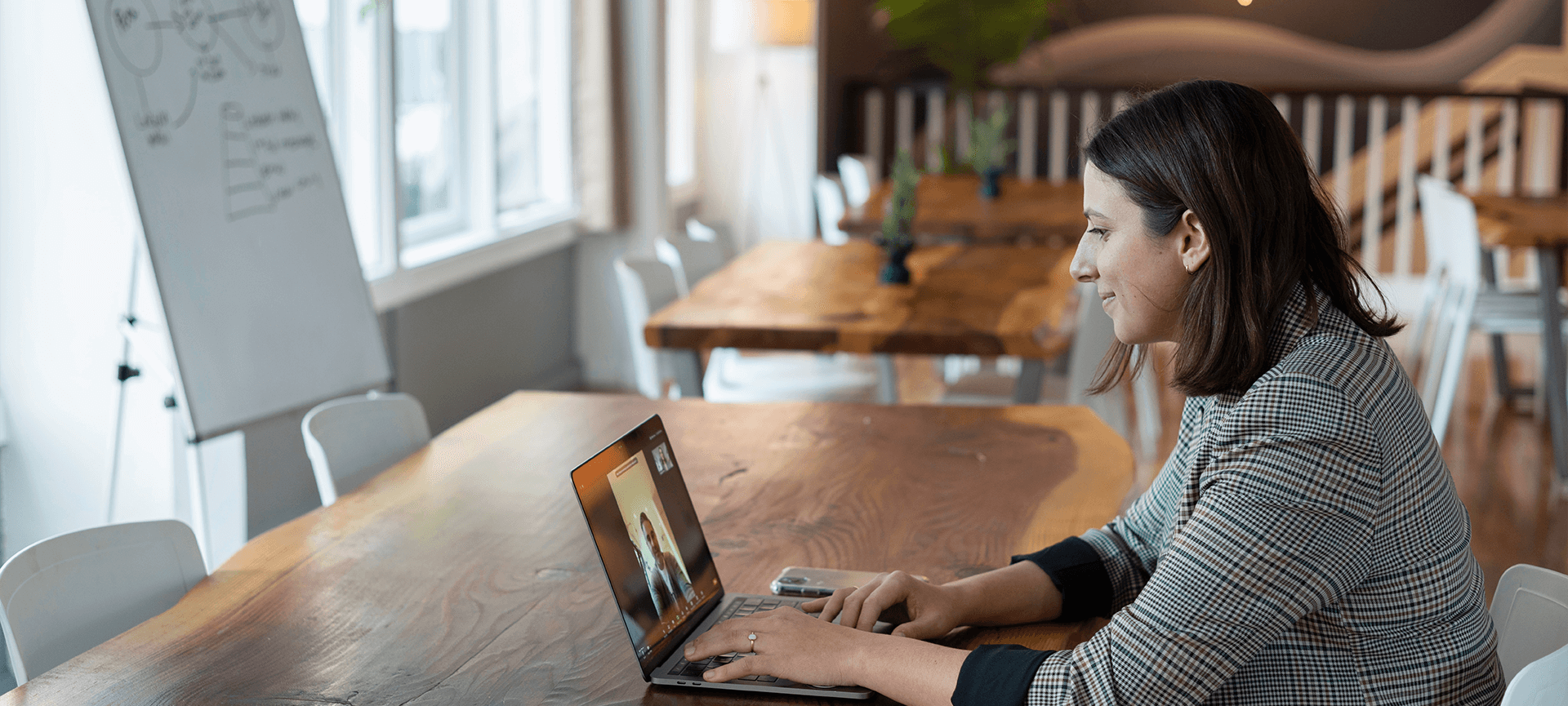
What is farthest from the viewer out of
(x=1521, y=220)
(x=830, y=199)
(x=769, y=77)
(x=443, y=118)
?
(x=769, y=77)

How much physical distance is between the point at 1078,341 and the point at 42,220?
2259 millimetres

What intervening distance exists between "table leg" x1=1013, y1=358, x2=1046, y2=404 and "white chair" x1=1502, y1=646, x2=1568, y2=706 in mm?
1869

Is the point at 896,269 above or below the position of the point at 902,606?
below

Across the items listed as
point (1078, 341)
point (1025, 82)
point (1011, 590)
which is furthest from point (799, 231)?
point (1011, 590)

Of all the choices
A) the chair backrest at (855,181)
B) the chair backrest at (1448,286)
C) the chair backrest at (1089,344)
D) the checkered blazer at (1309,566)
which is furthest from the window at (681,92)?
the checkered blazer at (1309,566)

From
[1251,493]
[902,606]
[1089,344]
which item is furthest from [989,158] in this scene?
[1251,493]

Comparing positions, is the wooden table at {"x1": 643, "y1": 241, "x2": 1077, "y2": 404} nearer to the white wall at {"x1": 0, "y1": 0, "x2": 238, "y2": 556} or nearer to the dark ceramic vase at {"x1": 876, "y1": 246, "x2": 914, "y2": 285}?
the dark ceramic vase at {"x1": 876, "y1": 246, "x2": 914, "y2": 285}

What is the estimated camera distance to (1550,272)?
4.20 m

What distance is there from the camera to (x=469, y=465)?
1965 millimetres

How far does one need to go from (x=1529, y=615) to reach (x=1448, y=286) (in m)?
3.51

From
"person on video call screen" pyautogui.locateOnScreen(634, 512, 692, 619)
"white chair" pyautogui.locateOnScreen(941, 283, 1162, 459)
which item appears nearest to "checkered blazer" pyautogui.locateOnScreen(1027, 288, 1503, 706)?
"person on video call screen" pyautogui.locateOnScreen(634, 512, 692, 619)

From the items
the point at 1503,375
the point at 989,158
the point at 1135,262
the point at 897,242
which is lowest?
the point at 1503,375

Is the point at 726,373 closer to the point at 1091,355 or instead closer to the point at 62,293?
the point at 1091,355

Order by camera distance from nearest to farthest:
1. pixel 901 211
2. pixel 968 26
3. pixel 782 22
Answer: pixel 901 211 → pixel 782 22 → pixel 968 26
